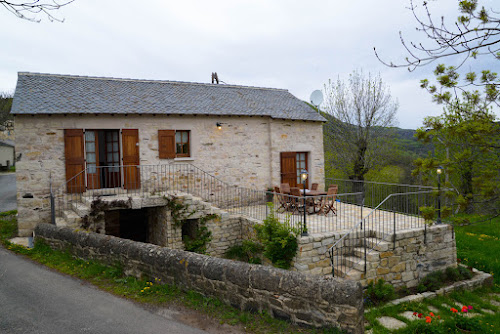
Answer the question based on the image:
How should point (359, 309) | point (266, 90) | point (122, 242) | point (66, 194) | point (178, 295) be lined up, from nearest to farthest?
1. point (359, 309)
2. point (178, 295)
3. point (122, 242)
4. point (66, 194)
5. point (266, 90)

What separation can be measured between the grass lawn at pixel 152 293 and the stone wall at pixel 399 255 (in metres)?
3.26

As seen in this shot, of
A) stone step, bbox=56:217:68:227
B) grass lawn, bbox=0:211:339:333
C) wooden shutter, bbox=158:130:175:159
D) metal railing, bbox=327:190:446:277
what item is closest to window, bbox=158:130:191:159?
wooden shutter, bbox=158:130:175:159

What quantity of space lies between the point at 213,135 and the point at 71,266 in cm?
655

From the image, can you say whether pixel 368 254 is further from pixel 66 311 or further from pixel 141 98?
pixel 141 98

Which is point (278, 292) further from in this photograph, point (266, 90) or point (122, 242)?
point (266, 90)

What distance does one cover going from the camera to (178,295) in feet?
17.6

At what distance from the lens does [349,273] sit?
7.68 metres

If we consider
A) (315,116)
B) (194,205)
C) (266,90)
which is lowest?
(194,205)

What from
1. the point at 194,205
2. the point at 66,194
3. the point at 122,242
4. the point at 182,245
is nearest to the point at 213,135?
the point at 194,205

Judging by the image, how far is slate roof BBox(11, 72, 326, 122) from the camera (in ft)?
32.4

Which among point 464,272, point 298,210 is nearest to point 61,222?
point 298,210

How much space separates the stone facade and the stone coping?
6417mm

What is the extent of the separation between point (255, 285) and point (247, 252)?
5.10 meters

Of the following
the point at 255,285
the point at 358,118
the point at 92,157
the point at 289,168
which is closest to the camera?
the point at 255,285
